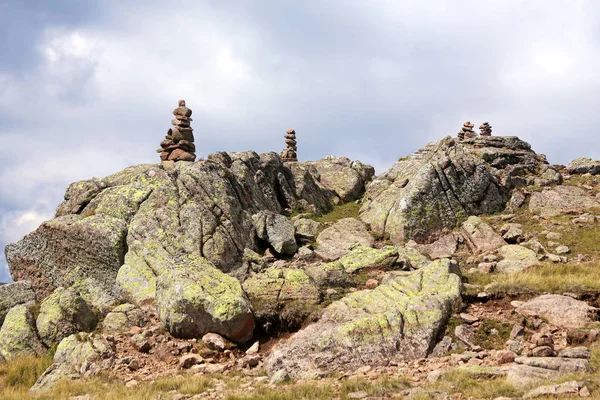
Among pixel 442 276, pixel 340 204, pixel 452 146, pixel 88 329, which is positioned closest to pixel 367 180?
pixel 340 204

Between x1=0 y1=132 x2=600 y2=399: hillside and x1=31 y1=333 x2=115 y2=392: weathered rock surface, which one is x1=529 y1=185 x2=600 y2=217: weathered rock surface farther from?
x1=31 y1=333 x2=115 y2=392: weathered rock surface

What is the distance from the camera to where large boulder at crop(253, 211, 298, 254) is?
29.2 meters

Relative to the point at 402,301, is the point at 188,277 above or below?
above

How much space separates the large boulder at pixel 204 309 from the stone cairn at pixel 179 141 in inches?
1021

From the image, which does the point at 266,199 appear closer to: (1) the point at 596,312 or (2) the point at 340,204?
(2) the point at 340,204

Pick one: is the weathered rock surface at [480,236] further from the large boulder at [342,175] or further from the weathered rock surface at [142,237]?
the large boulder at [342,175]

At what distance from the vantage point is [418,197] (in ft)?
112

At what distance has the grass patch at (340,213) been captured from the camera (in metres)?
40.0

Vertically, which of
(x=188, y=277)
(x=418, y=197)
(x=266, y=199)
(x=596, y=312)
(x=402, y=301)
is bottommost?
(x=596, y=312)

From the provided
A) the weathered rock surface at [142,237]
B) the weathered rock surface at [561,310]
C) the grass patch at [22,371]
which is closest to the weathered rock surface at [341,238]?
the weathered rock surface at [142,237]

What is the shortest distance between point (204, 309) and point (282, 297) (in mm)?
3773

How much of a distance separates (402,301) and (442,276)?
312 cm

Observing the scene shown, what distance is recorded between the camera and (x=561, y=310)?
16.4m

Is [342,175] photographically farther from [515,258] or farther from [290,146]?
[515,258]
